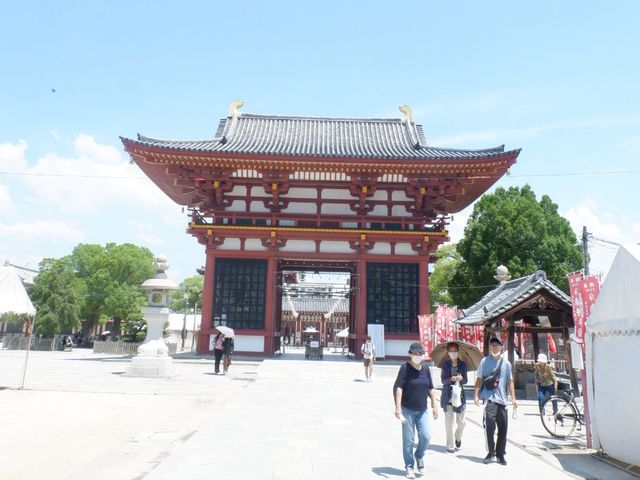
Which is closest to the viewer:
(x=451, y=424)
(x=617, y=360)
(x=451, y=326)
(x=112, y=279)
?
(x=617, y=360)

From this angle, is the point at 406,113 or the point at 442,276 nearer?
the point at 406,113

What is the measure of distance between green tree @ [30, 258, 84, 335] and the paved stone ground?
92.9 feet

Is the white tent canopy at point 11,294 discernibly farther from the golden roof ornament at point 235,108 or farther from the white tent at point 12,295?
the golden roof ornament at point 235,108

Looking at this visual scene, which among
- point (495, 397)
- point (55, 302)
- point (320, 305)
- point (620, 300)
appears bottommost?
point (495, 397)

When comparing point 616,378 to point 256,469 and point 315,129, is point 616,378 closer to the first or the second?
point 256,469

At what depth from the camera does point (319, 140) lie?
27.9 meters

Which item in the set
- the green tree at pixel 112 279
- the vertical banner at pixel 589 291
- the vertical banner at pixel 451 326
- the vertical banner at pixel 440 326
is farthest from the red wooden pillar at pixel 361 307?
the green tree at pixel 112 279

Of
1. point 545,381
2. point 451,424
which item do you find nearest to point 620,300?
point 451,424

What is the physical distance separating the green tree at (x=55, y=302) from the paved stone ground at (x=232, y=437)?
28.3 metres

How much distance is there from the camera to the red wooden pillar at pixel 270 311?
2228 centimetres

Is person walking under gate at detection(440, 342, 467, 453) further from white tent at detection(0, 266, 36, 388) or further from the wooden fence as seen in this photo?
the wooden fence

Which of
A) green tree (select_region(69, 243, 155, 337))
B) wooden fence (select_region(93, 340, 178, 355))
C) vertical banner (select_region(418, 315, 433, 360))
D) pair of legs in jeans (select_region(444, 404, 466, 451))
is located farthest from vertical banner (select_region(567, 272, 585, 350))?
green tree (select_region(69, 243, 155, 337))

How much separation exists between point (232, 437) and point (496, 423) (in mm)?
4165

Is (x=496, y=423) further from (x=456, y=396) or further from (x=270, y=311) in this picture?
(x=270, y=311)
